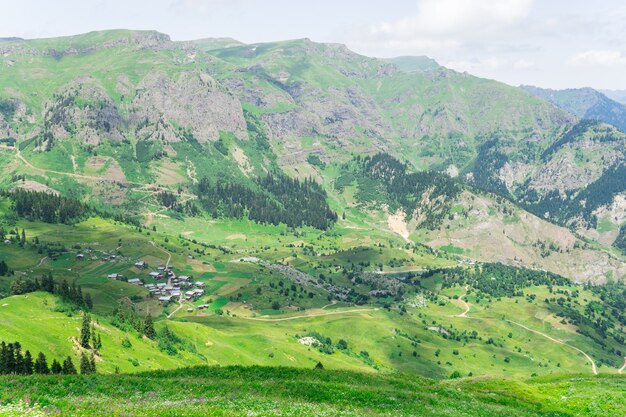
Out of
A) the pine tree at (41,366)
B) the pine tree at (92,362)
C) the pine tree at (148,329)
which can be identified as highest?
the pine tree at (41,366)

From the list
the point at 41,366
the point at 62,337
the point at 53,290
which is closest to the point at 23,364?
the point at 41,366

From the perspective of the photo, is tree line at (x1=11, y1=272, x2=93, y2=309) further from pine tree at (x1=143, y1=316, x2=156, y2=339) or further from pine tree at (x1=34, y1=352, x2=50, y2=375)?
pine tree at (x1=34, y1=352, x2=50, y2=375)

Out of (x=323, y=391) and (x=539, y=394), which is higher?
(x=323, y=391)

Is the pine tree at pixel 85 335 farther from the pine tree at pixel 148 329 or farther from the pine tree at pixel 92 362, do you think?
the pine tree at pixel 148 329

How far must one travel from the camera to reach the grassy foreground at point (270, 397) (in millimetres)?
46594

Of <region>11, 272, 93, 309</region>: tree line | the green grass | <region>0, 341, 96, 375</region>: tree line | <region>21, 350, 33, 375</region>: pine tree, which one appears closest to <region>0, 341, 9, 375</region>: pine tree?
<region>0, 341, 96, 375</region>: tree line

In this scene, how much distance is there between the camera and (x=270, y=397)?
55.5 m

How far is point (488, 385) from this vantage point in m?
87.4

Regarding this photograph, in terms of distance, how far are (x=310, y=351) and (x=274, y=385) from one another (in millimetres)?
105567

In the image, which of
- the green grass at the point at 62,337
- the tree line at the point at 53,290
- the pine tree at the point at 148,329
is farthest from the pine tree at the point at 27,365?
the tree line at the point at 53,290

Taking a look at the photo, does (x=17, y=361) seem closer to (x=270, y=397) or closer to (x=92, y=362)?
(x=92, y=362)

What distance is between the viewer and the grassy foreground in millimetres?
46594

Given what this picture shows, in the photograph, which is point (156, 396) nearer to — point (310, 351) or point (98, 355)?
point (98, 355)

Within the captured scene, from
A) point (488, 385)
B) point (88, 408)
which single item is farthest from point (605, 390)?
point (88, 408)
